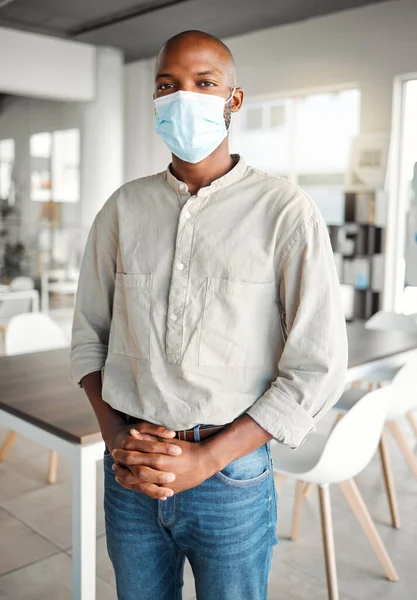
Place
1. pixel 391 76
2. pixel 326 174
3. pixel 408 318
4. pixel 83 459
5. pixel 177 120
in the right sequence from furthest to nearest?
pixel 326 174 < pixel 391 76 < pixel 408 318 < pixel 83 459 < pixel 177 120

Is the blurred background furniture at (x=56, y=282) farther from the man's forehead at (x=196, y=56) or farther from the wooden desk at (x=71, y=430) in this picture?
the man's forehead at (x=196, y=56)

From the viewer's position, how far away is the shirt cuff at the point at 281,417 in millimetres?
1081

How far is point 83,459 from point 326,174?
5.59 metres

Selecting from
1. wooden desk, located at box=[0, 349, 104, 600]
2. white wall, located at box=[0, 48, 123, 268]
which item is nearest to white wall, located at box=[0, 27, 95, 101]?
white wall, located at box=[0, 48, 123, 268]

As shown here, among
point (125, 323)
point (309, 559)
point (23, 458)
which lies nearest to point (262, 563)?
point (125, 323)

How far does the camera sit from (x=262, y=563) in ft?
3.92

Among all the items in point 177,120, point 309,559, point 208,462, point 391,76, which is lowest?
point 309,559

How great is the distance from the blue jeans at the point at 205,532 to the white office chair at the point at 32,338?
2.11 m

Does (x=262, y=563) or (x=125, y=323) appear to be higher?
(x=125, y=323)

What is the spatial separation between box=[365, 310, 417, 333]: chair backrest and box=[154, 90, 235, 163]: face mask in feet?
10.4

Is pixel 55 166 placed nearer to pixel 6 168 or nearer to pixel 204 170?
pixel 6 168

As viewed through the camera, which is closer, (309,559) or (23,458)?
(309,559)

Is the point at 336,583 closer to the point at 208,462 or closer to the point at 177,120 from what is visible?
the point at 208,462

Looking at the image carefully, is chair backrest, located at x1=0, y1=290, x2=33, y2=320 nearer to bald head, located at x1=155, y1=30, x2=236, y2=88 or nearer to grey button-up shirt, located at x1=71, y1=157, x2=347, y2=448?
grey button-up shirt, located at x1=71, y1=157, x2=347, y2=448
